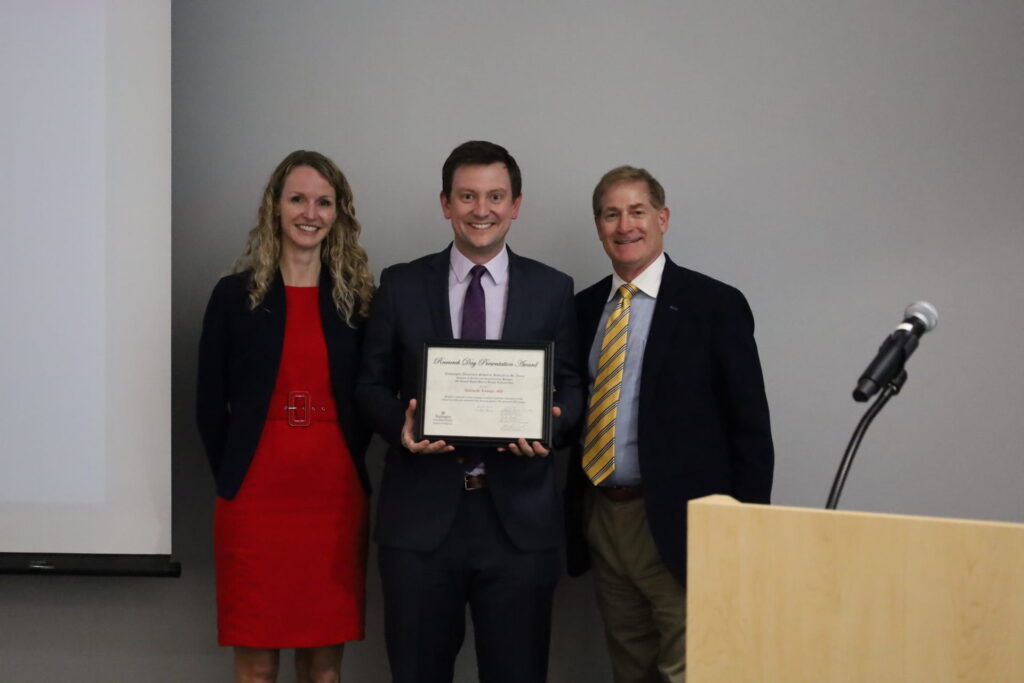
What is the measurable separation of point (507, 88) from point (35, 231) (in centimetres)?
153

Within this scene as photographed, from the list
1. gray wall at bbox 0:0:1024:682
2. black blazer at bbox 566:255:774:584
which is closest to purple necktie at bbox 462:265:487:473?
black blazer at bbox 566:255:774:584

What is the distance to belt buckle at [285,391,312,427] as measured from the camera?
277cm

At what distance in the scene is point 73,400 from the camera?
3.13 meters

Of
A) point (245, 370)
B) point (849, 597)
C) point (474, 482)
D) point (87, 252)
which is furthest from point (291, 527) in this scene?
point (849, 597)

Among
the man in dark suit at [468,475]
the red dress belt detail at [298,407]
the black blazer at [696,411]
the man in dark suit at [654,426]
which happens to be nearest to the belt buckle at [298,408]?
the red dress belt detail at [298,407]

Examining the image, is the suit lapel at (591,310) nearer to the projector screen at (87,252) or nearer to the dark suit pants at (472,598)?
the dark suit pants at (472,598)

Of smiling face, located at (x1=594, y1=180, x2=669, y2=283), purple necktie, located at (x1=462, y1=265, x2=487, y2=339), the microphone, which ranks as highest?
smiling face, located at (x1=594, y1=180, x2=669, y2=283)

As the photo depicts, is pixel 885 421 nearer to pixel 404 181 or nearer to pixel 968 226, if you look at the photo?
pixel 968 226

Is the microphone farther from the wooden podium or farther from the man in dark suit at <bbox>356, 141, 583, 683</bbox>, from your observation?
the man in dark suit at <bbox>356, 141, 583, 683</bbox>

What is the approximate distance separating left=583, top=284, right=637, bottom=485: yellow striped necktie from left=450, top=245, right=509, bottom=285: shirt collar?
1.07 ft

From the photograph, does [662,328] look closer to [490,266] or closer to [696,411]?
[696,411]

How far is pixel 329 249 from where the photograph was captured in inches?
115

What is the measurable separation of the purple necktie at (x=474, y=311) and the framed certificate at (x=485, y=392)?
171mm

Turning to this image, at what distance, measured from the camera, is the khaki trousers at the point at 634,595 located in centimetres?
264
